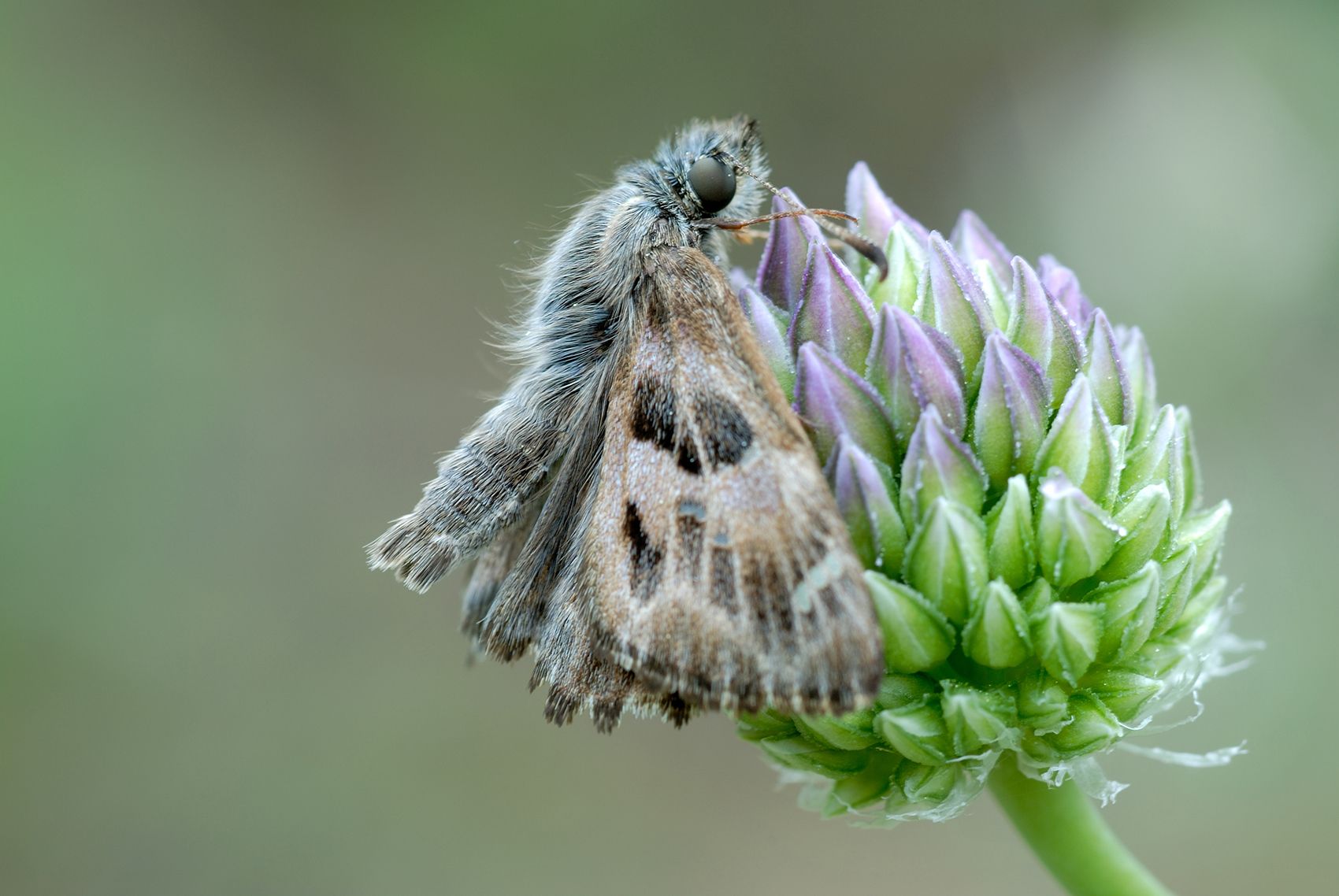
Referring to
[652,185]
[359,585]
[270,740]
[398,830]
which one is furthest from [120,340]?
[652,185]

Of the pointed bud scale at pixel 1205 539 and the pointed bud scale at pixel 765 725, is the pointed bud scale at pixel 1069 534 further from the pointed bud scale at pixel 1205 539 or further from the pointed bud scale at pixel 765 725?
the pointed bud scale at pixel 765 725

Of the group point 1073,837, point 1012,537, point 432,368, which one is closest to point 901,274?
point 1012,537

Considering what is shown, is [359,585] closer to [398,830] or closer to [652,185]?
[398,830]

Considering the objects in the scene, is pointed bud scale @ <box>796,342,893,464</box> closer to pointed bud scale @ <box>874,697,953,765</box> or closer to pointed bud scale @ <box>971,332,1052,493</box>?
pointed bud scale @ <box>971,332,1052,493</box>

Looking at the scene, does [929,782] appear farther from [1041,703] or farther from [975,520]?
[975,520]

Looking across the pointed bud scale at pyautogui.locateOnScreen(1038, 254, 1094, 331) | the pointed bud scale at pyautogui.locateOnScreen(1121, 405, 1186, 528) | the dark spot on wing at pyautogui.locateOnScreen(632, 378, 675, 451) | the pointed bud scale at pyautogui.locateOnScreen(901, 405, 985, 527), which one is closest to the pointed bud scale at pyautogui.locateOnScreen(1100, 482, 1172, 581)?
the pointed bud scale at pyautogui.locateOnScreen(1121, 405, 1186, 528)

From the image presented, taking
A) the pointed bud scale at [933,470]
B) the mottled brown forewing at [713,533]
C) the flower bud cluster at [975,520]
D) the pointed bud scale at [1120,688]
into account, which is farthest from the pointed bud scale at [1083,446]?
the mottled brown forewing at [713,533]
